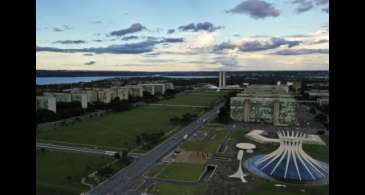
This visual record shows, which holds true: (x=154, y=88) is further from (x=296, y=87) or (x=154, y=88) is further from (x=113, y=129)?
(x=113, y=129)

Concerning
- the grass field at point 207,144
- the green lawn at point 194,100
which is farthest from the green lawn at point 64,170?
the green lawn at point 194,100

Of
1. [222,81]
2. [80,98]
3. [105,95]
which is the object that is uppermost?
[222,81]

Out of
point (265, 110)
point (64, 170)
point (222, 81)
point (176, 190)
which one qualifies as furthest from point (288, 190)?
point (222, 81)

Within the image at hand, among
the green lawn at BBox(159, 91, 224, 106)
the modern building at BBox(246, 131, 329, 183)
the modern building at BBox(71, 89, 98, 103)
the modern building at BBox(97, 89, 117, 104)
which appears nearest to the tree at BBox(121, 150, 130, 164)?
the modern building at BBox(246, 131, 329, 183)

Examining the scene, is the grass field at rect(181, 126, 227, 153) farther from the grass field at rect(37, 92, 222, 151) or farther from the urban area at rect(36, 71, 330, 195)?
the grass field at rect(37, 92, 222, 151)

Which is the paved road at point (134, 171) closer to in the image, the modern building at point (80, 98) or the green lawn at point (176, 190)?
the green lawn at point (176, 190)
